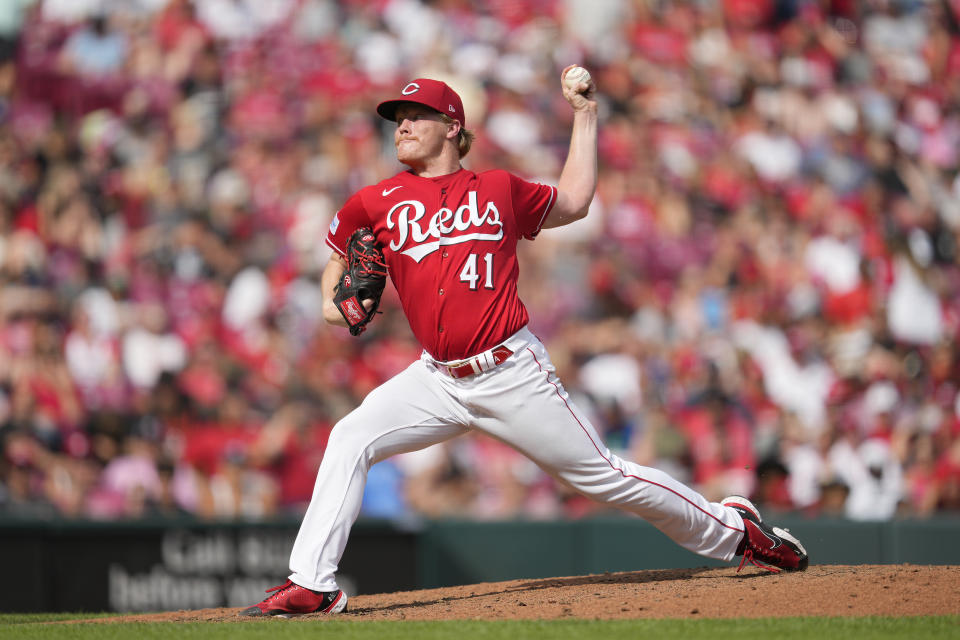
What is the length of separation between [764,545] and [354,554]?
2778 mm

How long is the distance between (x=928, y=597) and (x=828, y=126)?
19.3 feet

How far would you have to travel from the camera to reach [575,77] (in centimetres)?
386

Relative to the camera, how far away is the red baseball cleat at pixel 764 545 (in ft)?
13.4

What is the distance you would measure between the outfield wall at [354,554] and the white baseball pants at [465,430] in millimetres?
2535

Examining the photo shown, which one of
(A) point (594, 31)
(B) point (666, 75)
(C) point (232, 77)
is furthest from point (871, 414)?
(C) point (232, 77)

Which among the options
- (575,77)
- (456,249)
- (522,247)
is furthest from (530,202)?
(522,247)

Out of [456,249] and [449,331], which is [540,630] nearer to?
[449,331]

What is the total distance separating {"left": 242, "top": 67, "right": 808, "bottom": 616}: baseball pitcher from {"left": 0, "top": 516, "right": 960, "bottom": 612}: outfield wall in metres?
2.44

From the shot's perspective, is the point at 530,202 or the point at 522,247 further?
the point at 522,247

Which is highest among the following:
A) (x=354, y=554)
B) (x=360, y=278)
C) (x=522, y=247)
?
(x=522, y=247)

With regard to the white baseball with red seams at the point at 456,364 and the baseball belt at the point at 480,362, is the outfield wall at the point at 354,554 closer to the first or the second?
the white baseball with red seams at the point at 456,364

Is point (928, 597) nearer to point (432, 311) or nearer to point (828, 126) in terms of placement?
point (432, 311)

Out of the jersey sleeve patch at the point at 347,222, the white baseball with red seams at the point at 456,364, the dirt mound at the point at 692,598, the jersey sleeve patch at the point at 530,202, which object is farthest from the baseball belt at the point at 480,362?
the dirt mound at the point at 692,598

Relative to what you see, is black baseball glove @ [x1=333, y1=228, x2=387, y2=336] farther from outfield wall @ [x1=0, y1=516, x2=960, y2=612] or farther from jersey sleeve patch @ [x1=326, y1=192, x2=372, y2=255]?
outfield wall @ [x1=0, y1=516, x2=960, y2=612]
